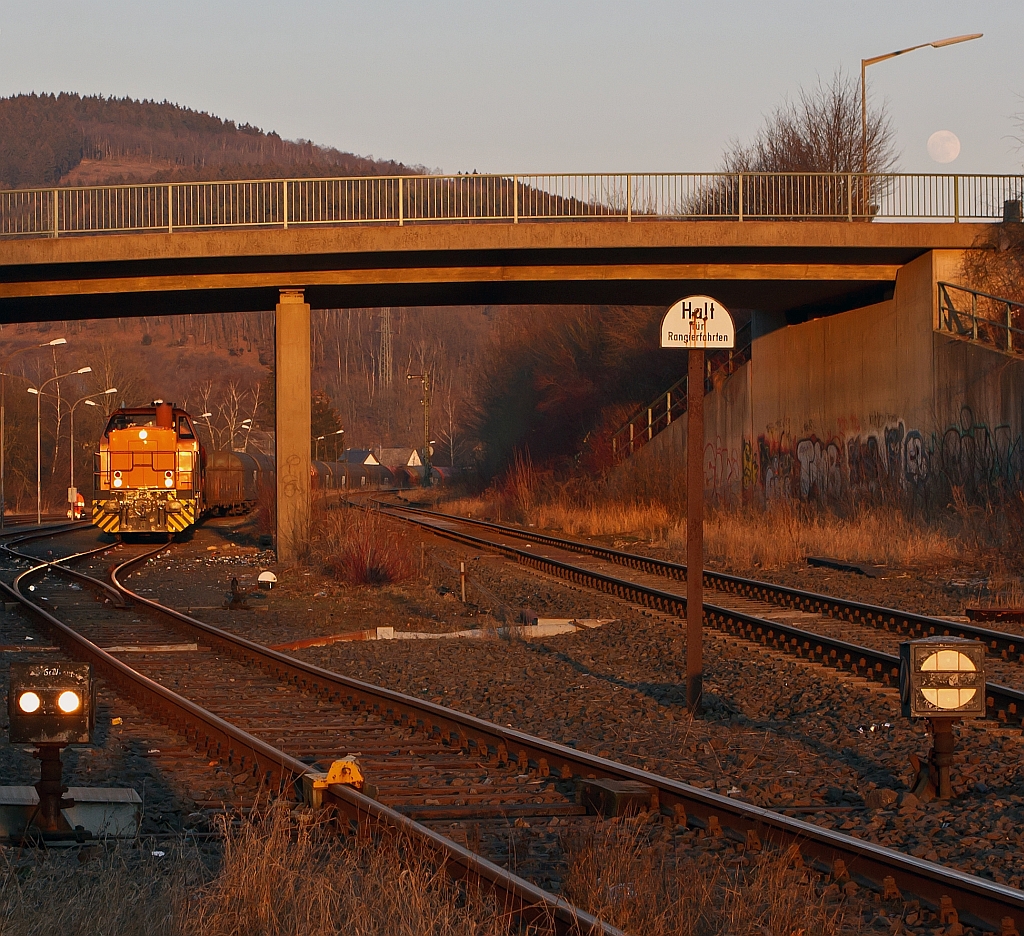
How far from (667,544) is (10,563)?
14.7 m

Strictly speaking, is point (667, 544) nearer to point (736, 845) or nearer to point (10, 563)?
point (10, 563)

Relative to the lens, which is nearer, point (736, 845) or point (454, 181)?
point (736, 845)

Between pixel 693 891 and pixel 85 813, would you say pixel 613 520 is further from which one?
pixel 693 891

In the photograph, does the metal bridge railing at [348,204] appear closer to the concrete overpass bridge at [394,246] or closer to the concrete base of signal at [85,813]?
the concrete overpass bridge at [394,246]

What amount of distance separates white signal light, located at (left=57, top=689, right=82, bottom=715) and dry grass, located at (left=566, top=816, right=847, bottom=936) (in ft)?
8.10

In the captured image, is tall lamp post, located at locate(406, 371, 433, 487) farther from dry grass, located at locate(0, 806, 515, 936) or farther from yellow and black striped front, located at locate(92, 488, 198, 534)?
dry grass, located at locate(0, 806, 515, 936)

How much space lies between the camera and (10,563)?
91.3 ft

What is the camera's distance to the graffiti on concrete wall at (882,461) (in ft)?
75.0

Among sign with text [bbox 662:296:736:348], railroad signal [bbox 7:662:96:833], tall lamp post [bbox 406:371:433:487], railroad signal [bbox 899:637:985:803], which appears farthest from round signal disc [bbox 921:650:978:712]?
tall lamp post [bbox 406:371:433:487]

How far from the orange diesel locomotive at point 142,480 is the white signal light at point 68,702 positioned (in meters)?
26.8

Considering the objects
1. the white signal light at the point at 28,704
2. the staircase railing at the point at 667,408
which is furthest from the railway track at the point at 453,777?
the staircase railing at the point at 667,408

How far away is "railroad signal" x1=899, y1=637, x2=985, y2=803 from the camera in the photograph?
6.82 meters

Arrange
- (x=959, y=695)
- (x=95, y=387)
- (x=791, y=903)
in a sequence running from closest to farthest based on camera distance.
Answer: (x=791, y=903)
(x=959, y=695)
(x=95, y=387)

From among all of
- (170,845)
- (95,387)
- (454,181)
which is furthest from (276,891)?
(95,387)
